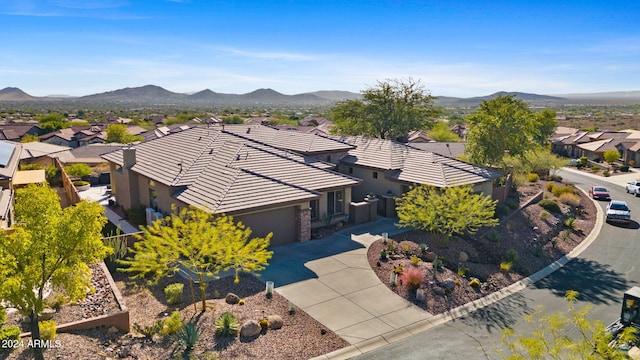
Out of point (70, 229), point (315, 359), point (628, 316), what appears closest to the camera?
point (70, 229)

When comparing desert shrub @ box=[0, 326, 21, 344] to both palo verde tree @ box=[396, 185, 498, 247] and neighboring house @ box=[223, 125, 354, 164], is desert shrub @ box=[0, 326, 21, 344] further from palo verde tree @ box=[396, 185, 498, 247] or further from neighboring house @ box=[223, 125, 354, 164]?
neighboring house @ box=[223, 125, 354, 164]

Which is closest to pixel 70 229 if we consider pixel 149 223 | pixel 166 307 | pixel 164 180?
pixel 166 307

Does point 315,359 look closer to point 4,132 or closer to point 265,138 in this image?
point 265,138

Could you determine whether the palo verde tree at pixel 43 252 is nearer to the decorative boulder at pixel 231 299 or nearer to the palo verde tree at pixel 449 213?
the decorative boulder at pixel 231 299

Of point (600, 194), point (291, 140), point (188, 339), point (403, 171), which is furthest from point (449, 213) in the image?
point (600, 194)

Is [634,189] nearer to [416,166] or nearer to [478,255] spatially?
[416,166]

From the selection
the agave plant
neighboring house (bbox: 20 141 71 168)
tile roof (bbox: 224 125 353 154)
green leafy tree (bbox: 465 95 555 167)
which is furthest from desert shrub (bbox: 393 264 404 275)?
neighboring house (bbox: 20 141 71 168)
